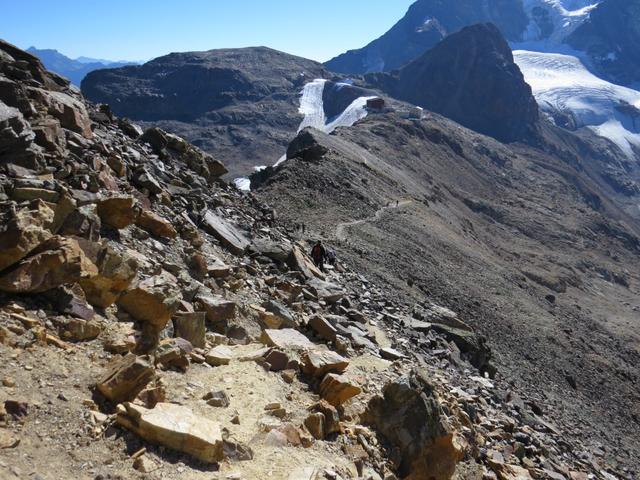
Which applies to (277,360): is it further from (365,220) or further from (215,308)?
(365,220)

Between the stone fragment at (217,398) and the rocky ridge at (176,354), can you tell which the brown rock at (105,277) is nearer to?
the rocky ridge at (176,354)

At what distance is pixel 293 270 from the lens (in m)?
19.0

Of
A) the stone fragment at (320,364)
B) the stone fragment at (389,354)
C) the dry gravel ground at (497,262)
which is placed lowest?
the dry gravel ground at (497,262)

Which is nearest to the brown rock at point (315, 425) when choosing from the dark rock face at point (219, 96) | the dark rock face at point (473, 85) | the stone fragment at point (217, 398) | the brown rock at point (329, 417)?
the brown rock at point (329, 417)

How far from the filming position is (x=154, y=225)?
14.2 m

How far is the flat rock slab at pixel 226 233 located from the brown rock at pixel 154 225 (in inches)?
130

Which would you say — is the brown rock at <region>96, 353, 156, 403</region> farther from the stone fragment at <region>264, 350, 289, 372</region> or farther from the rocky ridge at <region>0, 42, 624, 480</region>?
the stone fragment at <region>264, 350, 289, 372</region>

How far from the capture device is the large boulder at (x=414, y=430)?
1110 cm

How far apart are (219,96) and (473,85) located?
2785 inches

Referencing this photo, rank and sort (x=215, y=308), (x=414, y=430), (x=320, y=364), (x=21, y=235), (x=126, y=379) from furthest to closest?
Result: (x=215, y=308) → (x=320, y=364) → (x=414, y=430) → (x=21, y=235) → (x=126, y=379)

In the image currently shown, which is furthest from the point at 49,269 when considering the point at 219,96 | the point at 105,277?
the point at 219,96

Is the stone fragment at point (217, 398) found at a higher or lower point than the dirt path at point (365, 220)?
higher

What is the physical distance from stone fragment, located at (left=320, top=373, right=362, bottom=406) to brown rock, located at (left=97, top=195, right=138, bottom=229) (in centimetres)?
505

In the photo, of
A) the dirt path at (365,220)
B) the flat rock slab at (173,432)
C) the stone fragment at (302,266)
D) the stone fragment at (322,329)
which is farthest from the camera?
the dirt path at (365,220)
